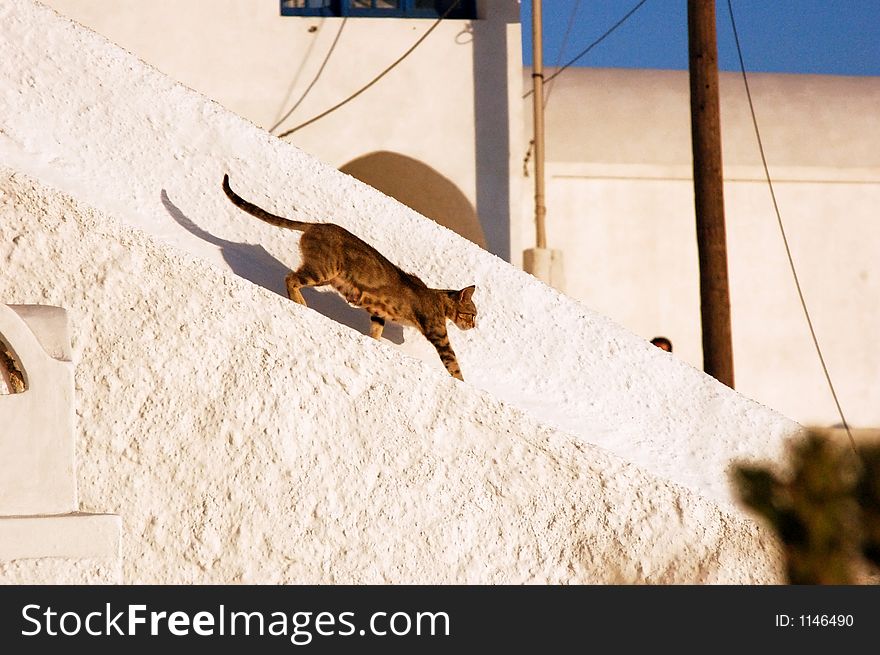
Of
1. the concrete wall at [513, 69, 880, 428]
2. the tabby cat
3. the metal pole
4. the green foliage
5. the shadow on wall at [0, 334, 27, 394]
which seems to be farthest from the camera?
the concrete wall at [513, 69, 880, 428]

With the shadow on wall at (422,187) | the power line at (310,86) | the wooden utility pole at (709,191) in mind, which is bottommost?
the wooden utility pole at (709,191)

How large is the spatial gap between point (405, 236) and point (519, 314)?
664 mm

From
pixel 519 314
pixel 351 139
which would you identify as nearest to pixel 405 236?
pixel 519 314

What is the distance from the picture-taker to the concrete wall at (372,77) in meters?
10.8

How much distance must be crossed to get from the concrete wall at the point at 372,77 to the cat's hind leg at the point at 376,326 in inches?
211

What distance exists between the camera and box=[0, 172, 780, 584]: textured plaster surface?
15.0 feet

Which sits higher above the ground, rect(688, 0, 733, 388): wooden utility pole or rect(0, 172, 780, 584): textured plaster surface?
rect(688, 0, 733, 388): wooden utility pole

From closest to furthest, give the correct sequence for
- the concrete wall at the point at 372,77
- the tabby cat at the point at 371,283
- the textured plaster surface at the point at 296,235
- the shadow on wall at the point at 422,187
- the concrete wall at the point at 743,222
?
the textured plaster surface at the point at 296,235 < the tabby cat at the point at 371,283 < the concrete wall at the point at 372,77 < the shadow on wall at the point at 422,187 < the concrete wall at the point at 743,222

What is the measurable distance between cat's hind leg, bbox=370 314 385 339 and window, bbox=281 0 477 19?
608 centimetres

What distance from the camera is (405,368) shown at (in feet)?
15.9

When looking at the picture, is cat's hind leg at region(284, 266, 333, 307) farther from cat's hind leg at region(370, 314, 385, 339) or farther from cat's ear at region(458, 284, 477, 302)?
cat's ear at region(458, 284, 477, 302)

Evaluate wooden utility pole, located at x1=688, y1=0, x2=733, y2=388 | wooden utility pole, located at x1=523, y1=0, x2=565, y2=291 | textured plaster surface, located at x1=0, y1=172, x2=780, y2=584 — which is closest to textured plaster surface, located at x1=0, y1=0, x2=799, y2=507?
textured plaster surface, located at x1=0, y1=172, x2=780, y2=584

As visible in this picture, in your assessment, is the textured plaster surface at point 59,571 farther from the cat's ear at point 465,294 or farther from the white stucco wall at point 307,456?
the cat's ear at point 465,294

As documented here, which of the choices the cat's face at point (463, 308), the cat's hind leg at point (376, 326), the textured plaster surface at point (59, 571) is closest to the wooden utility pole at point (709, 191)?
the cat's face at point (463, 308)
